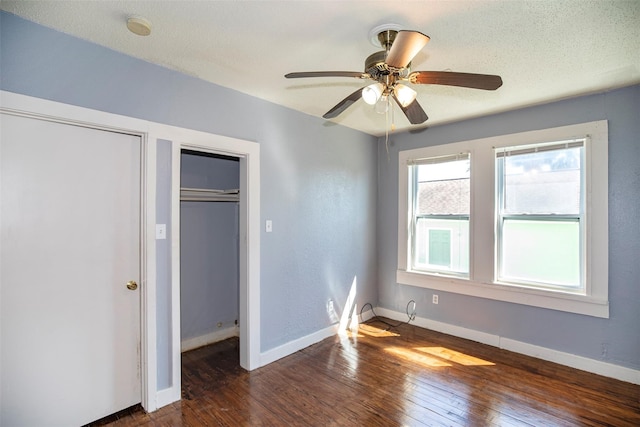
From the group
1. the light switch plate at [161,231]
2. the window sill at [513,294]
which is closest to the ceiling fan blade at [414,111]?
the light switch plate at [161,231]

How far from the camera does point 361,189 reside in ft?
13.9

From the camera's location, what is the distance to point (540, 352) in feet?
→ 10.2

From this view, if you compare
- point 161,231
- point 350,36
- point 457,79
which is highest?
point 350,36

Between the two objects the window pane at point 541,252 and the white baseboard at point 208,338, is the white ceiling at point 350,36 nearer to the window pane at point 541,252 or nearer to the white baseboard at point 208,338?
the window pane at point 541,252

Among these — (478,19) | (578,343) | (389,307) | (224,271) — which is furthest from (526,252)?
(224,271)

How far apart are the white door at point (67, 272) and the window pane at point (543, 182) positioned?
11.7ft

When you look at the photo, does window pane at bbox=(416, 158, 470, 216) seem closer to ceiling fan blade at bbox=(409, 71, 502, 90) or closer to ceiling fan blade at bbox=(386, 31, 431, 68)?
ceiling fan blade at bbox=(409, 71, 502, 90)

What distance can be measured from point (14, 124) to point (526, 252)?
14.2ft

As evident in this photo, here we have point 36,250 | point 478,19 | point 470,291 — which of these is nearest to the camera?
point 478,19

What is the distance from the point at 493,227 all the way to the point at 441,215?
0.62 m

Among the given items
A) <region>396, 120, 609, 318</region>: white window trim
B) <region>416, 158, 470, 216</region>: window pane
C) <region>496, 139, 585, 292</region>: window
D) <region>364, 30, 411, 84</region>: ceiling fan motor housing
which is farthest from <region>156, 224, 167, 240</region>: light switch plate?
<region>496, 139, 585, 292</region>: window

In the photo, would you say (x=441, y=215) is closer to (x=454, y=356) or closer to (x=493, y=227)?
(x=493, y=227)

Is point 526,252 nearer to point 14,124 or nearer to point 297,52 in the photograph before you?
point 297,52

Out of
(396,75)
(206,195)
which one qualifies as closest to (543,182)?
(396,75)
